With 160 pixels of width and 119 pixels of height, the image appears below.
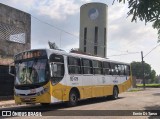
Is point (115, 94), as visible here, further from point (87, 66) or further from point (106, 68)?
point (87, 66)

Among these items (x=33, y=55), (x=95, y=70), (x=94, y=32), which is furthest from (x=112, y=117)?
(x=94, y=32)

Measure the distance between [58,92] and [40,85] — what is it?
1242 mm

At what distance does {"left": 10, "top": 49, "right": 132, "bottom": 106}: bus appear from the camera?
16.9 metres

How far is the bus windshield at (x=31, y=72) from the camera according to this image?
55.8 ft

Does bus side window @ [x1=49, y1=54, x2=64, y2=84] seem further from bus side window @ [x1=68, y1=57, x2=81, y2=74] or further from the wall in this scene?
the wall

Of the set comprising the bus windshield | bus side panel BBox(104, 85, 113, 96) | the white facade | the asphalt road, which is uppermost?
the white facade

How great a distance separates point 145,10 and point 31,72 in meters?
8.52

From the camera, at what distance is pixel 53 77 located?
1733 centimetres

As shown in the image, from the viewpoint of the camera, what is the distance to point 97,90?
22656mm

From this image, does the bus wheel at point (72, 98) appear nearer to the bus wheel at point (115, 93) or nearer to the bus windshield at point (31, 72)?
the bus windshield at point (31, 72)

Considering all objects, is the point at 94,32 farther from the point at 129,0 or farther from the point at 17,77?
the point at 129,0

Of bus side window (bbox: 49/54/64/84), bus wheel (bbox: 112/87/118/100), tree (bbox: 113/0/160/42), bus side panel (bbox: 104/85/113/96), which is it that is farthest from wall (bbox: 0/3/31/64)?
tree (bbox: 113/0/160/42)

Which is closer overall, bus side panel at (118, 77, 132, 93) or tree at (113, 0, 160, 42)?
tree at (113, 0, 160, 42)

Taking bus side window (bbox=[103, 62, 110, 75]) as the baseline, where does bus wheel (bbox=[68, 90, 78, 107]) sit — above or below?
below
